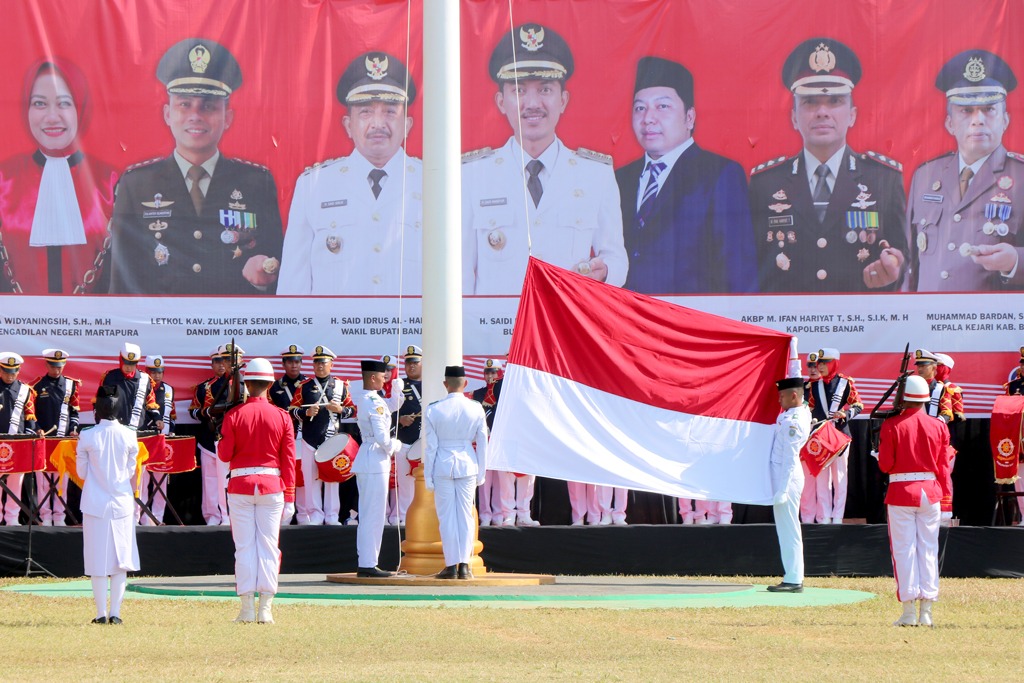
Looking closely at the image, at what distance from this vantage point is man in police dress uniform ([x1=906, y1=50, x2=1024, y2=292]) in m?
18.4

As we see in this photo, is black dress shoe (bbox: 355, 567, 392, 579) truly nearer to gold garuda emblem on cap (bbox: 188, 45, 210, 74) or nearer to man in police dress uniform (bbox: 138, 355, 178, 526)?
man in police dress uniform (bbox: 138, 355, 178, 526)

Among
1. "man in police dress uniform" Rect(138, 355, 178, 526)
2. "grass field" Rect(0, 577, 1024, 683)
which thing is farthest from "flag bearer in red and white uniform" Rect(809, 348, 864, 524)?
"man in police dress uniform" Rect(138, 355, 178, 526)

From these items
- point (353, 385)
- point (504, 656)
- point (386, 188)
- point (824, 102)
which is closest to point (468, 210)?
point (386, 188)

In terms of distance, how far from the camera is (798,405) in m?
13.6

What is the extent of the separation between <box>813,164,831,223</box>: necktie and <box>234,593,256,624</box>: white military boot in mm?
9647

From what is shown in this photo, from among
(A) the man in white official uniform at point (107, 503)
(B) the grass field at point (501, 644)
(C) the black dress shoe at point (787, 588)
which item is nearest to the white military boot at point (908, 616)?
(B) the grass field at point (501, 644)

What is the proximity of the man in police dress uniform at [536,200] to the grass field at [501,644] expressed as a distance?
6.70 meters

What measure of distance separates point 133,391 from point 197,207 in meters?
2.41

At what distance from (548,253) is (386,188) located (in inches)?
77.7

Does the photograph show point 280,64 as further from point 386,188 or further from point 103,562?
point 103,562

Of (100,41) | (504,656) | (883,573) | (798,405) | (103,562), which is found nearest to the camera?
(504,656)

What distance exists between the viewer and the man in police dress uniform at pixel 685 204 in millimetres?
18312

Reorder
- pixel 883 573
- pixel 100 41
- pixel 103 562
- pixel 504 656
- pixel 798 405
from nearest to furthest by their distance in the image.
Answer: pixel 504 656 → pixel 103 562 → pixel 798 405 → pixel 883 573 → pixel 100 41

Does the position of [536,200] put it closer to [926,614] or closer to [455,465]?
[455,465]
